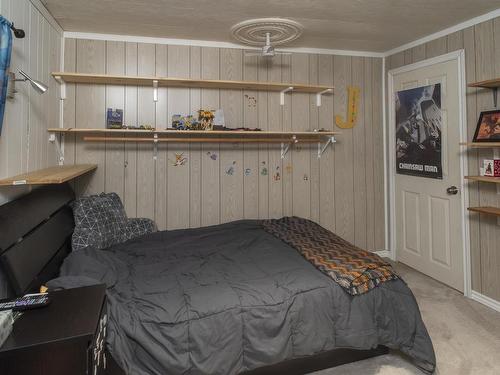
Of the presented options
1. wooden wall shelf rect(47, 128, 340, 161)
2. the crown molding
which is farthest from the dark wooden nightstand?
the crown molding

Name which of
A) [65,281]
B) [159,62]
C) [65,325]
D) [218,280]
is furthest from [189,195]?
[65,325]

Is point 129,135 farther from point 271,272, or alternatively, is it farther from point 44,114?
point 271,272

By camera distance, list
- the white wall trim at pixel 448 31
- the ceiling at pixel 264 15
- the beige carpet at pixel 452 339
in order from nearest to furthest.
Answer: the beige carpet at pixel 452 339 → the ceiling at pixel 264 15 → the white wall trim at pixel 448 31

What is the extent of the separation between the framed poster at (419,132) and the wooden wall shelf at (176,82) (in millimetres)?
883

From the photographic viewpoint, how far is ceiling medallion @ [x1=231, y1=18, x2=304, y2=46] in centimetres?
237

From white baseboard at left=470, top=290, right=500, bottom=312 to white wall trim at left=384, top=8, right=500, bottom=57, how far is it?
222 cm

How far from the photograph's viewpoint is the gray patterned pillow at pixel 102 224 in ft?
7.80

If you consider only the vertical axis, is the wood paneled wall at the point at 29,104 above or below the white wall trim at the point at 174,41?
below

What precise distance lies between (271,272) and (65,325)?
3.75ft

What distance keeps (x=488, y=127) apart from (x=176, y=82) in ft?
8.42

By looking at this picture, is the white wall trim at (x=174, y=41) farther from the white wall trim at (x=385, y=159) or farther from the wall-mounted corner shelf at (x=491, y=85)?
the wall-mounted corner shelf at (x=491, y=85)

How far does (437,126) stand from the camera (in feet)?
10.4

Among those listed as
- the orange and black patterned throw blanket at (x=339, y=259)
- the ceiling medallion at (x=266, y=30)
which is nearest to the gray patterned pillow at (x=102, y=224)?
the orange and black patterned throw blanket at (x=339, y=259)

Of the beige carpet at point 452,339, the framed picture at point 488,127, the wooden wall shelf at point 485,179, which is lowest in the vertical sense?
the beige carpet at point 452,339
